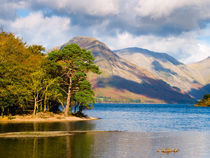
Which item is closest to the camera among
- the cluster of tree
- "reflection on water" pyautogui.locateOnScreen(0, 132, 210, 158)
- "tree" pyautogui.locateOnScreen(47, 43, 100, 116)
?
"reflection on water" pyautogui.locateOnScreen(0, 132, 210, 158)

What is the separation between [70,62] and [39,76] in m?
12.5

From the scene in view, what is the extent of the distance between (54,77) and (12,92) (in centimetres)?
1881

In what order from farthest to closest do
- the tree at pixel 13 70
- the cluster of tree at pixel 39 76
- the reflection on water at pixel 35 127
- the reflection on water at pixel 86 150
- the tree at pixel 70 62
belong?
1. the tree at pixel 70 62
2. the cluster of tree at pixel 39 76
3. the tree at pixel 13 70
4. the reflection on water at pixel 35 127
5. the reflection on water at pixel 86 150

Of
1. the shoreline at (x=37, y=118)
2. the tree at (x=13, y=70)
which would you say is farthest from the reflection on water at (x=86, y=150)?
the shoreline at (x=37, y=118)

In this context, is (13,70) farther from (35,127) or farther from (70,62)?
(35,127)

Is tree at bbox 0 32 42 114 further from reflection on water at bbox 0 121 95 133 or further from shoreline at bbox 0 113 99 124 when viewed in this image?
reflection on water at bbox 0 121 95 133

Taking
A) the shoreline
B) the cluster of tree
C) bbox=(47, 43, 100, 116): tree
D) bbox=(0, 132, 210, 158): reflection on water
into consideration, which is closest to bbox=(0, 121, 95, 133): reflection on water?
the shoreline

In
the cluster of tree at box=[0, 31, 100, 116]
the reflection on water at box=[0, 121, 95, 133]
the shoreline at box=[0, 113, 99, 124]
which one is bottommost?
the reflection on water at box=[0, 121, 95, 133]

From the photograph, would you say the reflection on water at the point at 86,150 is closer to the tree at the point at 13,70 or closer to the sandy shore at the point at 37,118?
the tree at the point at 13,70

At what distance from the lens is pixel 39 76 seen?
77.1 metres

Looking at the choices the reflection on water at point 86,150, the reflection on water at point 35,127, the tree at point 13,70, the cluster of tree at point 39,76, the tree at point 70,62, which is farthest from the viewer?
the tree at point 70,62

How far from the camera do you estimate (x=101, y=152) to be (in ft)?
101

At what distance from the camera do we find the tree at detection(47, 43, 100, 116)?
8522cm

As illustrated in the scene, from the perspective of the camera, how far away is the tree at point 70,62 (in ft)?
280
